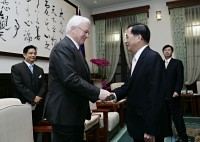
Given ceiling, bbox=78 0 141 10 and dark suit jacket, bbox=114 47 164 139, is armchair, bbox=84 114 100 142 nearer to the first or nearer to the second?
dark suit jacket, bbox=114 47 164 139

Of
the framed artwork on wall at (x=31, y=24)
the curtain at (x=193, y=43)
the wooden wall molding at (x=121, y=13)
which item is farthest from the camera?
the wooden wall molding at (x=121, y=13)

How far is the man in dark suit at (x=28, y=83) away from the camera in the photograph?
2738 millimetres

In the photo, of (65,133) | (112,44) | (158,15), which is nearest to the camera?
(65,133)

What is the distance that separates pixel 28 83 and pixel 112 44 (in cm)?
348

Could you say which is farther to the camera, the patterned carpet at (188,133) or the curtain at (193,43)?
the curtain at (193,43)

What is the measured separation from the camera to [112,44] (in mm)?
5914

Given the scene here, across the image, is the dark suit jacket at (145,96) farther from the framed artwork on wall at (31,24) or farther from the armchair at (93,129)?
the framed artwork on wall at (31,24)

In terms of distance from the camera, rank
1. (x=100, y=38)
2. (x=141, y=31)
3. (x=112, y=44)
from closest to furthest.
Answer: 1. (x=141, y=31)
2. (x=112, y=44)
3. (x=100, y=38)

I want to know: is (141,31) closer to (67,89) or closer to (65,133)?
(67,89)

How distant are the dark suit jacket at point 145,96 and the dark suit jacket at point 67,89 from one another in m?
0.28

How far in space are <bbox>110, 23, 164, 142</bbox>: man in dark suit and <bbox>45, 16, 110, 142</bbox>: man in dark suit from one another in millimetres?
236

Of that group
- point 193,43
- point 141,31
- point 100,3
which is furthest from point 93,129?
point 100,3

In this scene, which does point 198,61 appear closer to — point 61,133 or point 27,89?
point 27,89

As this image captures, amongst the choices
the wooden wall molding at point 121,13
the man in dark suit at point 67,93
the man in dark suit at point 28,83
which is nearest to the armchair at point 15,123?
the man in dark suit at point 67,93
